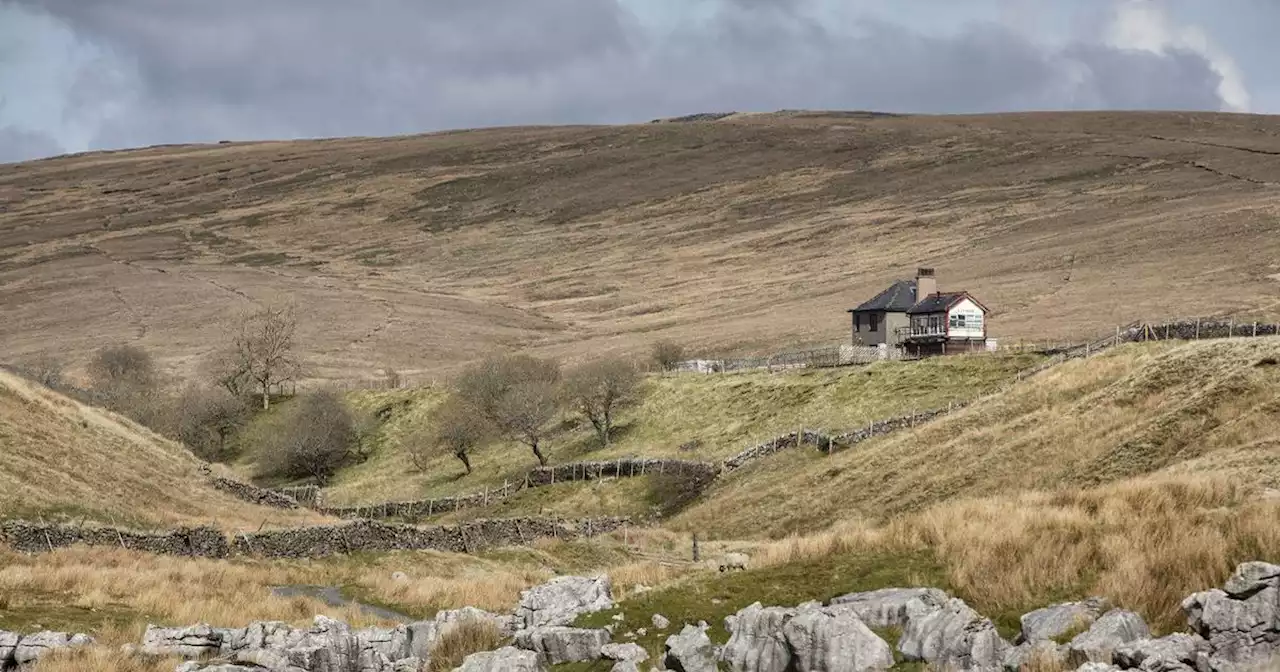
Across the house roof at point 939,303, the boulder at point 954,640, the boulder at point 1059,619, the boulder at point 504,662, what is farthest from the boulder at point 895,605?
the house roof at point 939,303

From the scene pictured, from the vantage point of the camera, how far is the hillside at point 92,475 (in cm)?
4344

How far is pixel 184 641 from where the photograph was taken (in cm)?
2014

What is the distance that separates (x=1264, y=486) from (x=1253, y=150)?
19798 cm

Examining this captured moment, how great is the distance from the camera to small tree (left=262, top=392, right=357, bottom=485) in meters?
96.3

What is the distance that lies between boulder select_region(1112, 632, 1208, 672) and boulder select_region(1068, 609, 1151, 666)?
329 millimetres

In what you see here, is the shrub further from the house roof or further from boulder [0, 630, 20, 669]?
the house roof

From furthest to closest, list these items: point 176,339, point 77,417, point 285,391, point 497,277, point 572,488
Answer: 1. point 497,277
2. point 176,339
3. point 285,391
4. point 572,488
5. point 77,417

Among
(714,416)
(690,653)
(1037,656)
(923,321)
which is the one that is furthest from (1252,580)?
(923,321)

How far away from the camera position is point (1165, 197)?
16650cm

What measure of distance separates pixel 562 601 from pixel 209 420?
309ft

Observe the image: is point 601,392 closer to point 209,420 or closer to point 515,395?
point 515,395

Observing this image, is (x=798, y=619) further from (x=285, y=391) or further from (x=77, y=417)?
(x=285, y=391)

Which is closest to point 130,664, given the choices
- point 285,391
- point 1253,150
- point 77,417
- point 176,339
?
point 77,417

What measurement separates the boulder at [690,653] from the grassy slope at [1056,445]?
19.1 metres
